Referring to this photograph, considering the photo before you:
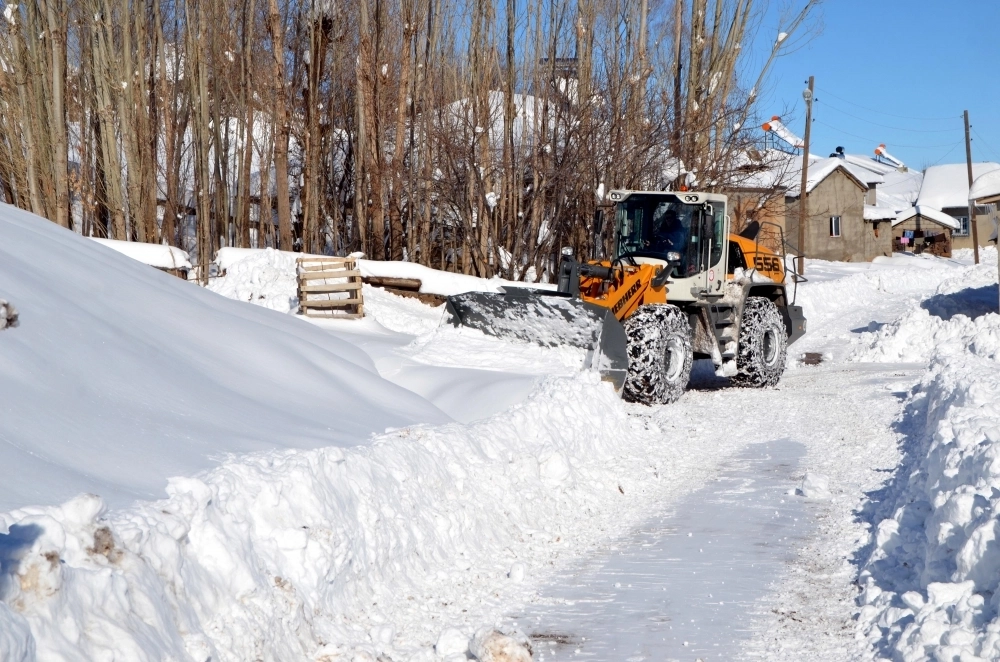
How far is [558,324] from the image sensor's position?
1134 cm

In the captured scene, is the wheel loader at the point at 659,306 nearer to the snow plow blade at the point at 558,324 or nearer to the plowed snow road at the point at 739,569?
the snow plow blade at the point at 558,324

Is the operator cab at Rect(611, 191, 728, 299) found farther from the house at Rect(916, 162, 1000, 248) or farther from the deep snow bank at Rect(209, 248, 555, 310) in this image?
the house at Rect(916, 162, 1000, 248)

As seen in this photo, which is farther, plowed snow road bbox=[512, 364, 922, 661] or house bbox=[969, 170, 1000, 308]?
house bbox=[969, 170, 1000, 308]

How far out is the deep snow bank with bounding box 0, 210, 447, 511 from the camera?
498 cm

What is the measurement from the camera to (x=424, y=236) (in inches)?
916

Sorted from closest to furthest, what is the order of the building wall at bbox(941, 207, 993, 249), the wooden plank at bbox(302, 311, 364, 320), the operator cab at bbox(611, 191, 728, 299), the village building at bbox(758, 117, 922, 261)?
the operator cab at bbox(611, 191, 728, 299) < the wooden plank at bbox(302, 311, 364, 320) < the village building at bbox(758, 117, 922, 261) < the building wall at bbox(941, 207, 993, 249)

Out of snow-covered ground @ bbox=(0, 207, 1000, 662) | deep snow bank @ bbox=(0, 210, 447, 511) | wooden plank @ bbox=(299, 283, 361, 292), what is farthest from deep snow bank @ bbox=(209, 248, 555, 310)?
deep snow bank @ bbox=(0, 210, 447, 511)

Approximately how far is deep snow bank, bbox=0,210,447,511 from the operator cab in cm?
425

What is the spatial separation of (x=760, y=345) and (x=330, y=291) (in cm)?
716

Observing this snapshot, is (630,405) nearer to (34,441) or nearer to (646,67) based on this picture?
(34,441)

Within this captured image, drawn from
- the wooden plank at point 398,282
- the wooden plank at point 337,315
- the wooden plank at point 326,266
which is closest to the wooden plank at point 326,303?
the wooden plank at point 337,315

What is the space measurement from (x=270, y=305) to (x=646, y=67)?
40.1 ft

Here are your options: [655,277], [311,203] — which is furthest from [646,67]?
[655,277]

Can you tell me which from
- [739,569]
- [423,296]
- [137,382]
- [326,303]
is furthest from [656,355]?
[423,296]
